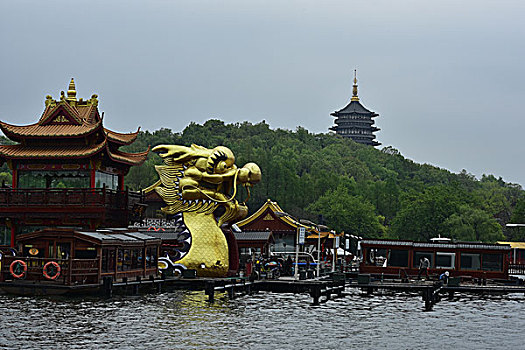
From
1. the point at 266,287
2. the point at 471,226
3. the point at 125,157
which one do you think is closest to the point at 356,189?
the point at 471,226

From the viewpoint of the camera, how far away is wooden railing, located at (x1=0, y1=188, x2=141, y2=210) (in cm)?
3800

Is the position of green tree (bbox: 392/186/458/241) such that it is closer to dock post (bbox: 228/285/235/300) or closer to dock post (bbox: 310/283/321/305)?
dock post (bbox: 310/283/321/305)

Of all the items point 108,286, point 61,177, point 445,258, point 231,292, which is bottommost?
point 231,292

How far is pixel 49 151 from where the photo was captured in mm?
39531

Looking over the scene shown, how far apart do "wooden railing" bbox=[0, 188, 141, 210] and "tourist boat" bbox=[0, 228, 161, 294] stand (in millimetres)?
4274

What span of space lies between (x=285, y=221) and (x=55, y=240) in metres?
31.6

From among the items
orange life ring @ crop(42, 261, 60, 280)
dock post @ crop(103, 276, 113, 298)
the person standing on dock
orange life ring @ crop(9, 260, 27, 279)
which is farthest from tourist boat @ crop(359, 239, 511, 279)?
orange life ring @ crop(9, 260, 27, 279)

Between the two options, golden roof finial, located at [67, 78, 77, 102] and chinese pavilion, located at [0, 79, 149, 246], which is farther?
golden roof finial, located at [67, 78, 77, 102]

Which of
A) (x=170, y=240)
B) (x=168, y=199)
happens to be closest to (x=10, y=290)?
(x=168, y=199)

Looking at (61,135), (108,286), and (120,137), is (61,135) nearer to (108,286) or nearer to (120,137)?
(120,137)

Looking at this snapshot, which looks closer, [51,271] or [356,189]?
[51,271]

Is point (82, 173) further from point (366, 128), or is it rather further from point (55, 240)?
point (366, 128)

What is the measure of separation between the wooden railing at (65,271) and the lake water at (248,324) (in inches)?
41.4

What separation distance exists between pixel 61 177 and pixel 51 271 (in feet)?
33.7
